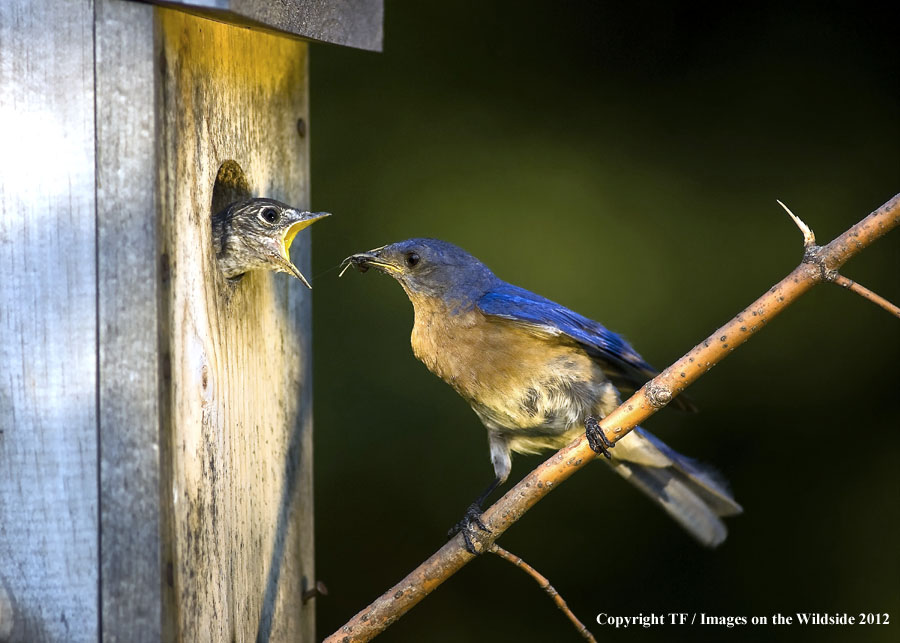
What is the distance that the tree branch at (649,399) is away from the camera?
5.98 ft

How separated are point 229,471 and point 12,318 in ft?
1.66

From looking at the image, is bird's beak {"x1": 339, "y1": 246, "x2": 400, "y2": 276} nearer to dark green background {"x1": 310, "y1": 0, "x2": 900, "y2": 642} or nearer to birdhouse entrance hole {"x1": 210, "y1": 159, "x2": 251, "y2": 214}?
birdhouse entrance hole {"x1": 210, "y1": 159, "x2": 251, "y2": 214}

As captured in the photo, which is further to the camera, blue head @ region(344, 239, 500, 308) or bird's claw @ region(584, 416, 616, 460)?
blue head @ region(344, 239, 500, 308)

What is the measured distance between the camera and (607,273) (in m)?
3.88

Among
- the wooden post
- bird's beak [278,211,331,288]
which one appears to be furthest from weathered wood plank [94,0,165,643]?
bird's beak [278,211,331,288]

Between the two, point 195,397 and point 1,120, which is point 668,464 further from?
point 1,120

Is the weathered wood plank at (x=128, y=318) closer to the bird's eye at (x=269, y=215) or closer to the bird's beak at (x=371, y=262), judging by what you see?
the bird's eye at (x=269, y=215)

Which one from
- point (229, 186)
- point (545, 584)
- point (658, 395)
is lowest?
point (545, 584)

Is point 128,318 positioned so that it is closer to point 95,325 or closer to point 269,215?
point 95,325

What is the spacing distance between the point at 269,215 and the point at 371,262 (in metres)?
0.50

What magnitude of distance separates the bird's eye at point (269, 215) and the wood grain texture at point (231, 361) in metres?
0.13

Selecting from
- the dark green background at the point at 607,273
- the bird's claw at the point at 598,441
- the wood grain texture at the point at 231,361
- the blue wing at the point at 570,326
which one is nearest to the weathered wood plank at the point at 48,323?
the wood grain texture at the point at 231,361

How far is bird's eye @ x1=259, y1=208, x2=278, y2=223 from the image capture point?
7.15 feet

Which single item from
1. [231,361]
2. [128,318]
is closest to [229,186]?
[231,361]
